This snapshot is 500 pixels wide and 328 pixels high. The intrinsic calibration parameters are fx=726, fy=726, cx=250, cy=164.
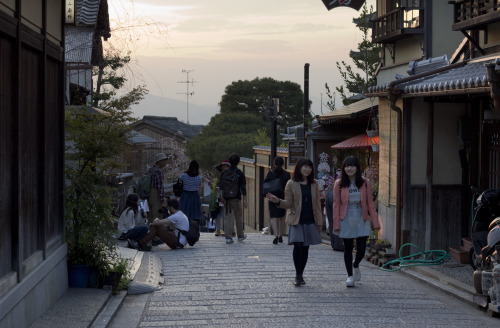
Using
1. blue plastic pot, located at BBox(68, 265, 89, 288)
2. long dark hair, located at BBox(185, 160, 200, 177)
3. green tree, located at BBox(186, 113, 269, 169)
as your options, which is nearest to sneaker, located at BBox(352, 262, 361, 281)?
blue plastic pot, located at BBox(68, 265, 89, 288)

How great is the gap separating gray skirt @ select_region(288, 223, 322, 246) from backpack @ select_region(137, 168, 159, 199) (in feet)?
20.3

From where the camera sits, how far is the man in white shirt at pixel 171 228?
15252 mm

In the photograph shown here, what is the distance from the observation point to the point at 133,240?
15.2m

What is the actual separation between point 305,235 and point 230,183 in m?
5.95

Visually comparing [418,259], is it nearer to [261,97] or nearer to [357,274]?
[357,274]

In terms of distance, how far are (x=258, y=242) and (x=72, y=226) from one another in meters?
7.34

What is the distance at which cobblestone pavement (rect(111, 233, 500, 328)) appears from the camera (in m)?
8.59

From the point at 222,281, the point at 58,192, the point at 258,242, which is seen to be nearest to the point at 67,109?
the point at 58,192

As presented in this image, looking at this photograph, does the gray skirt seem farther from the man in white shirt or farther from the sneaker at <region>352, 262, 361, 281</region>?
the man in white shirt

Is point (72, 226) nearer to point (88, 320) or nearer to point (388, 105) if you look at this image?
point (88, 320)

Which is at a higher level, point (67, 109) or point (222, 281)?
point (67, 109)

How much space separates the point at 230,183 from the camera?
16.7m

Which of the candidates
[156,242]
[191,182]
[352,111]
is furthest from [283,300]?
[352,111]

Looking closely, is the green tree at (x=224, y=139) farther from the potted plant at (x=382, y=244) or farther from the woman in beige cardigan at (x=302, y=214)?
the woman in beige cardigan at (x=302, y=214)
